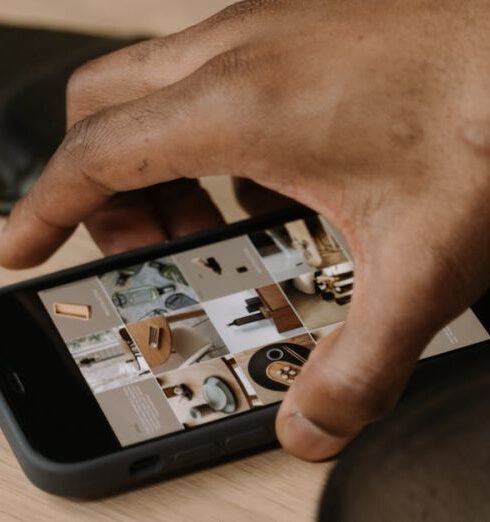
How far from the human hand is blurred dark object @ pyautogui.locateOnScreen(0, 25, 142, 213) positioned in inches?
4.8

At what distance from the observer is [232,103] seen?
0.50 metres

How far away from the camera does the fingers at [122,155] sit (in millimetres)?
510

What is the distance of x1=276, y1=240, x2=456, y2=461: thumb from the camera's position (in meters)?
0.45

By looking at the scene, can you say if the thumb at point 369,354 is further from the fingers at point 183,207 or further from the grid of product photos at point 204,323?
the fingers at point 183,207

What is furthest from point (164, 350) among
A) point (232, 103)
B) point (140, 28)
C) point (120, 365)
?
point (140, 28)

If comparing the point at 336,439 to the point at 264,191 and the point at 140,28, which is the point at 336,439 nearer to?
the point at 264,191

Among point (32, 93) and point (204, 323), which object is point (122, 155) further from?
point (32, 93)

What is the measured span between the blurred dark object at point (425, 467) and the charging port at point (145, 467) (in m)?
0.09

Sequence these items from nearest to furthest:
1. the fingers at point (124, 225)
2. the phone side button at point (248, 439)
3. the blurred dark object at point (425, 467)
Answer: the blurred dark object at point (425, 467)
the phone side button at point (248, 439)
the fingers at point (124, 225)

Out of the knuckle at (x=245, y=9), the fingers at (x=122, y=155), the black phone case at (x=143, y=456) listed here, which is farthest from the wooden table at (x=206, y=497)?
the knuckle at (x=245, y=9)

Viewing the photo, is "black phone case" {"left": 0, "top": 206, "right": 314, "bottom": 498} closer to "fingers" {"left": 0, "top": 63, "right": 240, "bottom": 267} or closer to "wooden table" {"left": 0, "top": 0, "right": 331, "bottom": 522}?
"wooden table" {"left": 0, "top": 0, "right": 331, "bottom": 522}

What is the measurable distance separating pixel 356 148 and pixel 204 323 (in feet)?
0.46

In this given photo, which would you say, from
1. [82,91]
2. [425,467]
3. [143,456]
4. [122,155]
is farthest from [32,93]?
[425,467]

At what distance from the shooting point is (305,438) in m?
0.47
